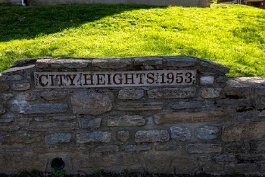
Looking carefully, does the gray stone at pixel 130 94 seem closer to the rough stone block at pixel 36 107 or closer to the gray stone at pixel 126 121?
the gray stone at pixel 126 121

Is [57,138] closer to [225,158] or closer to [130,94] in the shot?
[130,94]

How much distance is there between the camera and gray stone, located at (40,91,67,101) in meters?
3.89

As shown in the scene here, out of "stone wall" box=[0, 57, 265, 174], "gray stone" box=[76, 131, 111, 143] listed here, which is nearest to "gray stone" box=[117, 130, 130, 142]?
"stone wall" box=[0, 57, 265, 174]

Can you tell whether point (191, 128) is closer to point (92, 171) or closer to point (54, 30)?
point (92, 171)

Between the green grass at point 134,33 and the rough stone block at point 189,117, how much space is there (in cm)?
154

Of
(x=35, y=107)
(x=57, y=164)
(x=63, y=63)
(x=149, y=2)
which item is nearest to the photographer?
(x=63, y=63)

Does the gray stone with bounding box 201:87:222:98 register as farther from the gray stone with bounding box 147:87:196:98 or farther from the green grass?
the green grass

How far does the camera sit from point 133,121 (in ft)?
13.2

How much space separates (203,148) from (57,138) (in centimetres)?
168

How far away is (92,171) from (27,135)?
2.78ft

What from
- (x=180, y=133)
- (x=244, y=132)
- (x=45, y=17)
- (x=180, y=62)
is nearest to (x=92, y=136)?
(x=180, y=133)

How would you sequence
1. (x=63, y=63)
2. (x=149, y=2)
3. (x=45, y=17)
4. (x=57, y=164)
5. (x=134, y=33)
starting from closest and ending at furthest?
(x=63, y=63) → (x=57, y=164) → (x=134, y=33) → (x=45, y=17) → (x=149, y=2)

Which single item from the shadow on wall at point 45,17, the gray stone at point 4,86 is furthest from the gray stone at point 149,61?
the shadow on wall at point 45,17

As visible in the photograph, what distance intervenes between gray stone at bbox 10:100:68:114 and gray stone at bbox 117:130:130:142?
26.6 inches
